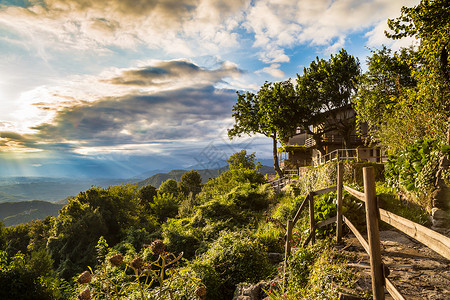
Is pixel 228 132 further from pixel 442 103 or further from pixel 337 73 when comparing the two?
pixel 442 103

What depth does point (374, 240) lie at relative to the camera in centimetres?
249

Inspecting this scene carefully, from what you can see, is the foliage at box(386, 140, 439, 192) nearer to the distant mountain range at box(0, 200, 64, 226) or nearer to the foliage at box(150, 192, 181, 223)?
the foliage at box(150, 192, 181, 223)

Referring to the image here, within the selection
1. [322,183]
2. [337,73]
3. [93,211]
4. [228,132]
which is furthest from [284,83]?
[93,211]

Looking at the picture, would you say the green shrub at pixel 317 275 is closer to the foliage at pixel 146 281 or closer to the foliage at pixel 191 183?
the foliage at pixel 146 281

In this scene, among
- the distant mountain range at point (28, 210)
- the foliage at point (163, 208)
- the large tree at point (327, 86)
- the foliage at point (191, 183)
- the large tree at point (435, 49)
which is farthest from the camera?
the distant mountain range at point (28, 210)

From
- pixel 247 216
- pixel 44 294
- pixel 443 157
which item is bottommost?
pixel 44 294

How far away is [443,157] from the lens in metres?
6.40

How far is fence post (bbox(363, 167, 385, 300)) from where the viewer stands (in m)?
2.49

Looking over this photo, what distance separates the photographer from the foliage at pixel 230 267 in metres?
5.86

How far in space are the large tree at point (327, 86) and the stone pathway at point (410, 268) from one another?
18567 mm

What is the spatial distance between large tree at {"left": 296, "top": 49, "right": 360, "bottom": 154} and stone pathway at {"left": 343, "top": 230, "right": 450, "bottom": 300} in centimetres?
1857

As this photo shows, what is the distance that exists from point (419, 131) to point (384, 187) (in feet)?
8.54

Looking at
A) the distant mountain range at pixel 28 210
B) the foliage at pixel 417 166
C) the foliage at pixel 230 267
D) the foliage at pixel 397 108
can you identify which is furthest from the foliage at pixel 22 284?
the distant mountain range at pixel 28 210

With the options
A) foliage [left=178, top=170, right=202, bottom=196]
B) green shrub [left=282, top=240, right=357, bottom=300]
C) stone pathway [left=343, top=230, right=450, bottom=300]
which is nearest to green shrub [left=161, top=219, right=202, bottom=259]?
green shrub [left=282, top=240, right=357, bottom=300]
